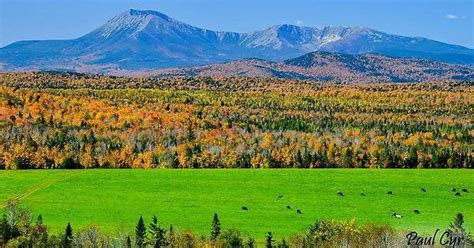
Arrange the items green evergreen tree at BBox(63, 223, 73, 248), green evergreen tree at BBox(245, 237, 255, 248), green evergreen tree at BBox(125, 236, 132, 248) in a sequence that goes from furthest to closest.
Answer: green evergreen tree at BBox(63, 223, 73, 248)
green evergreen tree at BBox(245, 237, 255, 248)
green evergreen tree at BBox(125, 236, 132, 248)

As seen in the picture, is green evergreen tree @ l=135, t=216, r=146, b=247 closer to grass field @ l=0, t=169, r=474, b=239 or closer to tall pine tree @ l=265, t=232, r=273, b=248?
grass field @ l=0, t=169, r=474, b=239

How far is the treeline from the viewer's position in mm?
75625

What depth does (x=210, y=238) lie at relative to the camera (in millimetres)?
82500

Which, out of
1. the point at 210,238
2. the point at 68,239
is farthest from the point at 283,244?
the point at 68,239

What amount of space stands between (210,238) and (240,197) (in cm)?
2922

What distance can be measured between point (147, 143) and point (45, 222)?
6254 cm

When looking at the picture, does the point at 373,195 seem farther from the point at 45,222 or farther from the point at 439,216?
the point at 45,222

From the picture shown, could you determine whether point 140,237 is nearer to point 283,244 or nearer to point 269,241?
point 269,241

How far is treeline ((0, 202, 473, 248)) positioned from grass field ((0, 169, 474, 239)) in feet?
21.1

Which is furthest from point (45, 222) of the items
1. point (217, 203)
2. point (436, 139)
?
point (436, 139)

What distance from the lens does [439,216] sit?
3829 inches

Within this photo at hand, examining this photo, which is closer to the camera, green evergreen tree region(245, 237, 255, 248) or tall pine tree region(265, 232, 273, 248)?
green evergreen tree region(245, 237, 255, 248)

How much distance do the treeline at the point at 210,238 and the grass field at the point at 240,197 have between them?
21.1ft

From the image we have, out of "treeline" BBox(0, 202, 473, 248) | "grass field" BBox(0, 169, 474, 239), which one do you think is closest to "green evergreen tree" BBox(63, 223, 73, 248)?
"treeline" BBox(0, 202, 473, 248)
